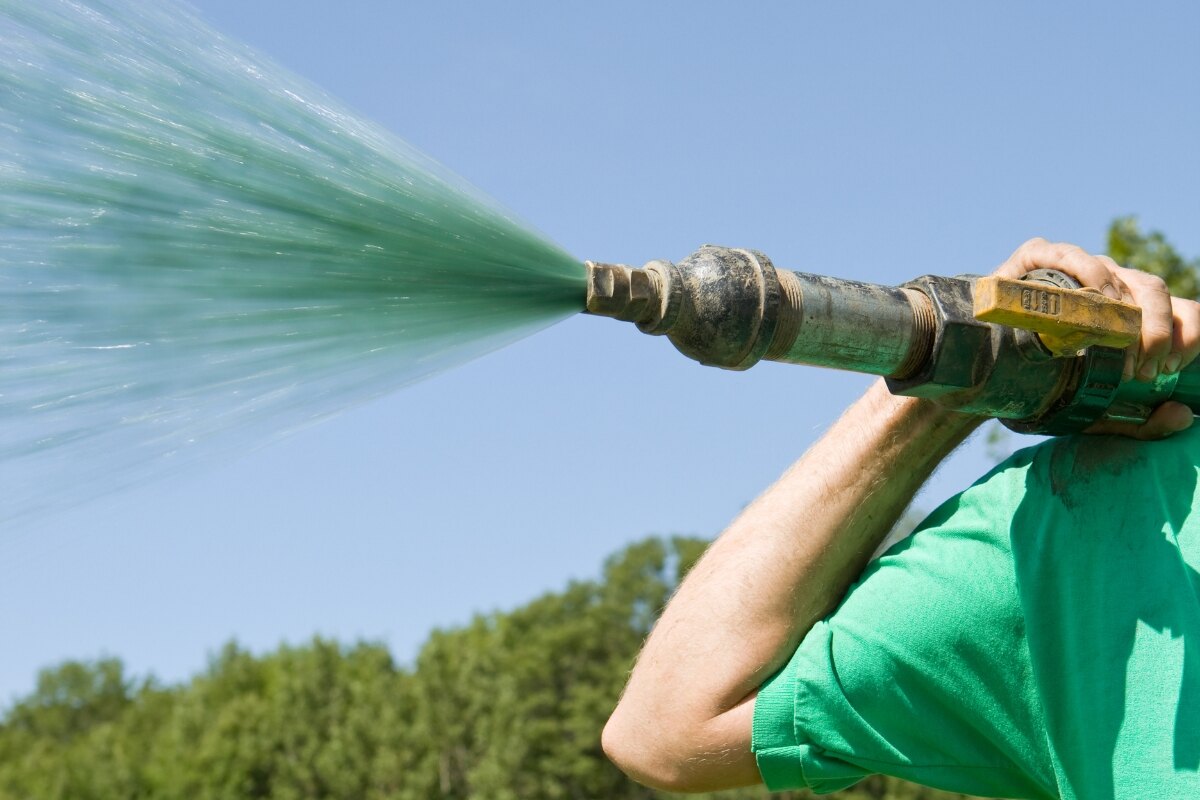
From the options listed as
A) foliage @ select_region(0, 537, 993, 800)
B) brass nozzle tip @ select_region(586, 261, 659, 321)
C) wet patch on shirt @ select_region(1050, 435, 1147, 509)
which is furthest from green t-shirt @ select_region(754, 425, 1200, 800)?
foliage @ select_region(0, 537, 993, 800)

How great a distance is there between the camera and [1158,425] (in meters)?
1.93

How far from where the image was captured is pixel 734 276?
1479mm

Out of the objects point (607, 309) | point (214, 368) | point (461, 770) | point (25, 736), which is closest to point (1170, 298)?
point (607, 309)

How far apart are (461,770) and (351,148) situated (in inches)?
1727

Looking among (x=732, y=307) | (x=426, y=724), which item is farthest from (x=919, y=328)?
(x=426, y=724)

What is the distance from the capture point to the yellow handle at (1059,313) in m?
1.54

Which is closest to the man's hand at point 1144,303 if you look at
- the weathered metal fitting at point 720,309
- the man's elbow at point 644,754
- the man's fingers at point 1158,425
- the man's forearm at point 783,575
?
the man's fingers at point 1158,425

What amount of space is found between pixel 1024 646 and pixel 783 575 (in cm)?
43

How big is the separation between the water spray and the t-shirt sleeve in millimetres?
322

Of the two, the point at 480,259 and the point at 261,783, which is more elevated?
the point at 480,259

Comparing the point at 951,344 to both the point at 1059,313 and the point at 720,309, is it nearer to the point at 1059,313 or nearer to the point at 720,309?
the point at 1059,313

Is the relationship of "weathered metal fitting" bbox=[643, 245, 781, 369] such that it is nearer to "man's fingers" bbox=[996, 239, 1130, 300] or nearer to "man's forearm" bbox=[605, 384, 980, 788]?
"man's fingers" bbox=[996, 239, 1130, 300]

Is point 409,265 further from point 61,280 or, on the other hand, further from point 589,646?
point 589,646

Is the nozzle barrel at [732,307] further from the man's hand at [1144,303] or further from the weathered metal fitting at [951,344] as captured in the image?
the man's hand at [1144,303]
